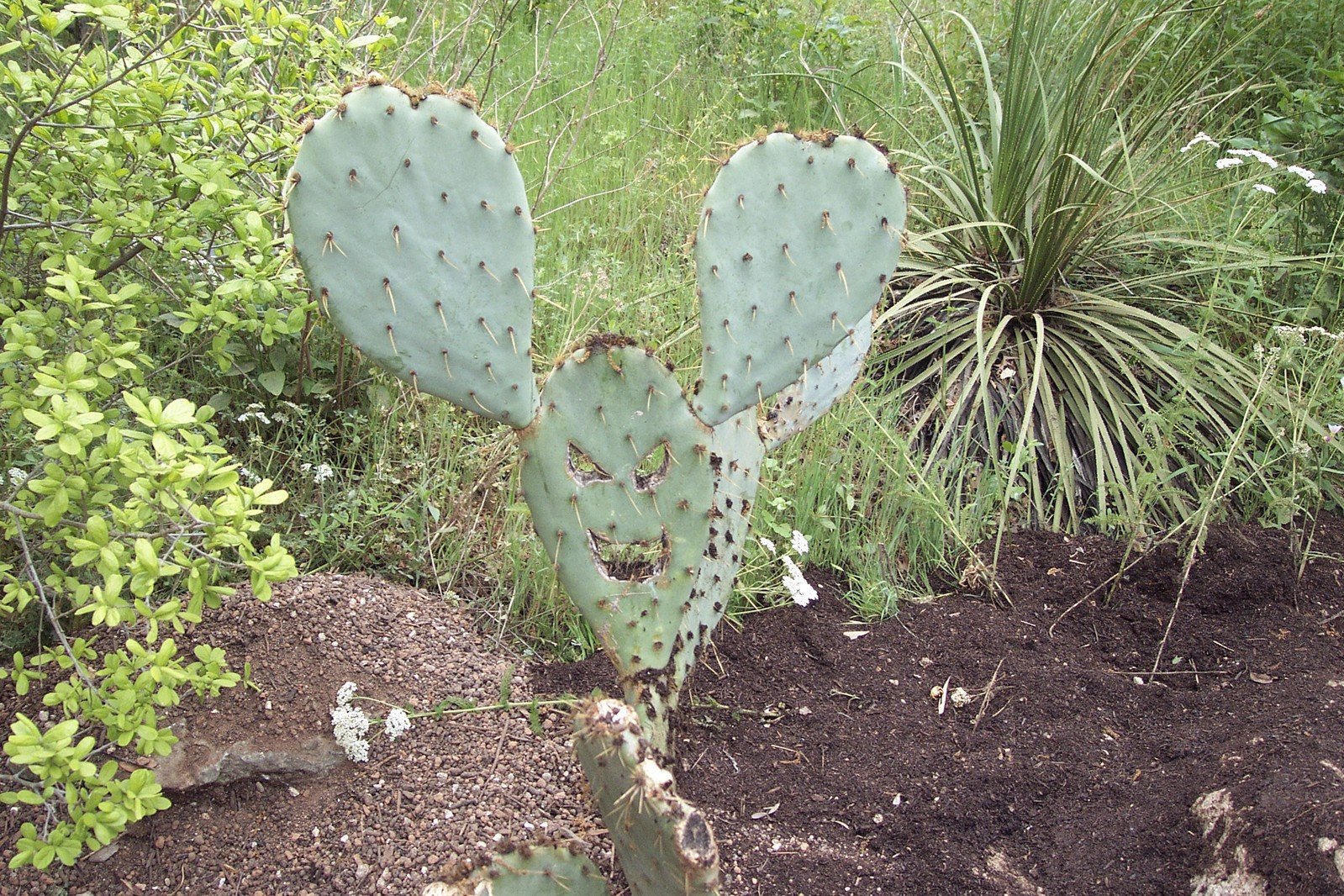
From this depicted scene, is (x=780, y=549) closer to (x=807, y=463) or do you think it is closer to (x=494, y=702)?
(x=807, y=463)

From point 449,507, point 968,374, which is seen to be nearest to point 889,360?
point 968,374

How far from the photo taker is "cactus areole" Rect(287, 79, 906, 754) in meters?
1.78

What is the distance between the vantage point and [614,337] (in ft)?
6.36

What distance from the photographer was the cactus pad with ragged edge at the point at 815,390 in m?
2.33

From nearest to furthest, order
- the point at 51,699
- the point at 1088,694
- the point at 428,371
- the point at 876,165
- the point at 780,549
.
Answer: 1. the point at 51,699
2. the point at 428,371
3. the point at 876,165
4. the point at 1088,694
5. the point at 780,549

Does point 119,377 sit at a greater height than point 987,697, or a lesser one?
greater

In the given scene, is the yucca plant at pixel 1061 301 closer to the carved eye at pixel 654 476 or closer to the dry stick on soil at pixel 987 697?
the dry stick on soil at pixel 987 697

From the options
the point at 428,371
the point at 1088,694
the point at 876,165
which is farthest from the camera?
the point at 1088,694

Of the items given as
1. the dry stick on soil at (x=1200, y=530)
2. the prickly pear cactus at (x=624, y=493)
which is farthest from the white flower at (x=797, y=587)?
the dry stick on soil at (x=1200, y=530)

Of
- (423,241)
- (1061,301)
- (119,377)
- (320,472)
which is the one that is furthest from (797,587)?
(1061,301)

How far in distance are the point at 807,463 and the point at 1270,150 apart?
2167 millimetres

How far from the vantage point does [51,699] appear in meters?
1.66

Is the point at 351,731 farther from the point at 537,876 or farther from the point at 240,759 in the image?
the point at 537,876

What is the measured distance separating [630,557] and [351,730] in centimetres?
65
